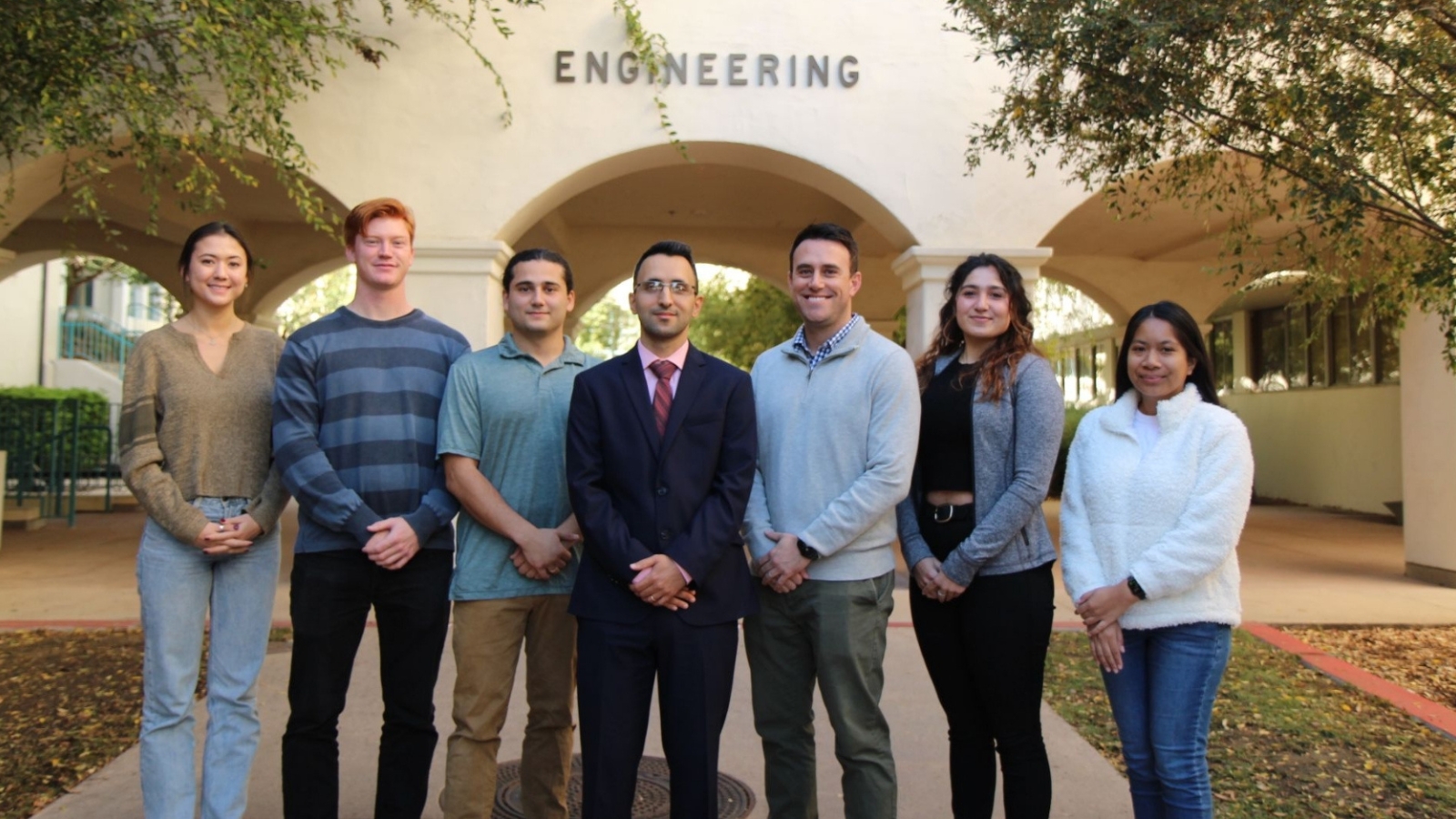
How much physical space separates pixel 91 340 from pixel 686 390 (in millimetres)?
27377

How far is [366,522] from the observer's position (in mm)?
3195

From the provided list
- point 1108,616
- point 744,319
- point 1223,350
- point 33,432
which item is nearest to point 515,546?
point 1108,616

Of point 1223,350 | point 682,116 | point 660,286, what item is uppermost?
point 682,116

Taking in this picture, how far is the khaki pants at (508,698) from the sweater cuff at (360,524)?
0.37 meters

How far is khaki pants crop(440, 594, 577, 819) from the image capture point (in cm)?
327

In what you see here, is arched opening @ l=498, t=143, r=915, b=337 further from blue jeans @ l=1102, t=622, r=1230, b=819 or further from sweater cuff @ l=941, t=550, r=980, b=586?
blue jeans @ l=1102, t=622, r=1230, b=819

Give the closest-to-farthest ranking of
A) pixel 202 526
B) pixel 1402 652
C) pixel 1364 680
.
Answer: pixel 202 526, pixel 1364 680, pixel 1402 652

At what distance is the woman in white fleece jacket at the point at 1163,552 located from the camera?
2.92m

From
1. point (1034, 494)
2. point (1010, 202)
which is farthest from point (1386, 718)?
point (1010, 202)

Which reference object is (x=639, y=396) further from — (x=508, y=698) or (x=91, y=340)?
(x=91, y=340)

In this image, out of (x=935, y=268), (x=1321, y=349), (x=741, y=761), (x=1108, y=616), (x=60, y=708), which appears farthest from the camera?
(x=1321, y=349)

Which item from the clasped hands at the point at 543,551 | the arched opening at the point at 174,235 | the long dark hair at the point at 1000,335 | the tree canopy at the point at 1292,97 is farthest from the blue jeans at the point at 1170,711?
the arched opening at the point at 174,235

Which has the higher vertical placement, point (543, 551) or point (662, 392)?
point (662, 392)

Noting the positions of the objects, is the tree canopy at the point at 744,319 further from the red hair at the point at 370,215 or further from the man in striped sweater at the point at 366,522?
the man in striped sweater at the point at 366,522
